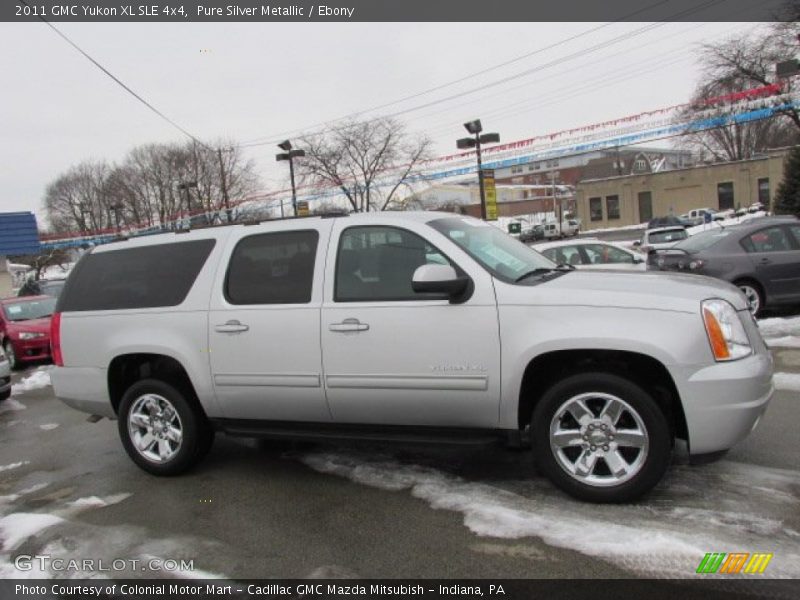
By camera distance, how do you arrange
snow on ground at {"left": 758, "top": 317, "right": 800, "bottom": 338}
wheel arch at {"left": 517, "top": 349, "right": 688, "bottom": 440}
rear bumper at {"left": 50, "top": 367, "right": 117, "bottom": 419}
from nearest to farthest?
wheel arch at {"left": 517, "top": 349, "right": 688, "bottom": 440} → rear bumper at {"left": 50, "top": 367, "right": 117, "bottom": 419} → snow on ground at {"left": 758, "top": 317, "right": 800, "bottom": 338}

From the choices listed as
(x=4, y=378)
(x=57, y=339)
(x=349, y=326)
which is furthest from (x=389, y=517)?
(x=4, y=378)

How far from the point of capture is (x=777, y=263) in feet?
31.5

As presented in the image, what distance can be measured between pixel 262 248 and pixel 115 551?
85.3 inches

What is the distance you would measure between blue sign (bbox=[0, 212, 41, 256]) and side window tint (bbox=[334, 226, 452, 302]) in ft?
120

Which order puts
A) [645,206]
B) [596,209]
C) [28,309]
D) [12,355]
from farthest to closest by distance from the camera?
[596,209]
[645,206]
[28,309]
[12,355]

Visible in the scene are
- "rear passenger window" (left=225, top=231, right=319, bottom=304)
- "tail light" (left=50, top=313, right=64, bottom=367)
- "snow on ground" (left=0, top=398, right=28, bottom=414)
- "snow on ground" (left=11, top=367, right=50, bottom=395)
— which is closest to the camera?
"rear passenger window" (left=225, top=231, right=319, bottom=304)

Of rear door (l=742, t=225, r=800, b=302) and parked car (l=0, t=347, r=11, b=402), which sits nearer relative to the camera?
parked car (l=0, t=347, r=11, b=402)

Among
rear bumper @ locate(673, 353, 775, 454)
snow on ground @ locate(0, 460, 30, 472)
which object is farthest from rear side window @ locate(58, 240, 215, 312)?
rear bumper @ locate(673, 353, 775, 454)

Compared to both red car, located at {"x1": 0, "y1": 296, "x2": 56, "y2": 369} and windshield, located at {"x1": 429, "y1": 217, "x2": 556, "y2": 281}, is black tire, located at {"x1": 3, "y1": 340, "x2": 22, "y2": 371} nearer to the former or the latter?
red car, located at {"x1": 0, "y1": 296, "x2": 56, "y2": 369}

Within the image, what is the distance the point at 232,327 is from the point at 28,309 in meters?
11.1

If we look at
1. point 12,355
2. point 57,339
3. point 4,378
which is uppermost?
point 57,339

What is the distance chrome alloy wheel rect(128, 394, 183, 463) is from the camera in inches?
190

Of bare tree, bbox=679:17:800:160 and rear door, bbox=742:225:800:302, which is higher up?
bare tree, bbox=679:17:800:160

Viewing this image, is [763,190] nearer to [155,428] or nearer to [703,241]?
[703,241]
